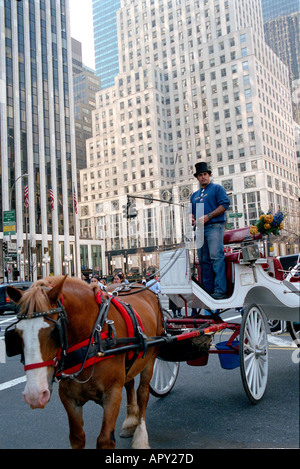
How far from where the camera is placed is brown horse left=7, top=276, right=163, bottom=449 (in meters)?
2.71

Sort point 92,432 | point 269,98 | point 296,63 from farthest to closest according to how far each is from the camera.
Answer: point 296,63
point 269,98
point 92,432

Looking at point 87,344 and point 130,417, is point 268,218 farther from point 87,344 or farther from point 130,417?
point 87,344

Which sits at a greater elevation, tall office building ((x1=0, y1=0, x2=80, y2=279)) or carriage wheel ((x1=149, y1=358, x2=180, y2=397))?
tall office building ((x1=0, y1=0, x2=80, y2=279))

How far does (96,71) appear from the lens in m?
148

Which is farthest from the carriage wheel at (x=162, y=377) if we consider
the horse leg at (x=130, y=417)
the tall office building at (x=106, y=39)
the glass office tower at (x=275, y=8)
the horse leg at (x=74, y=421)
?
the glass office tower at (x=275, y=8)

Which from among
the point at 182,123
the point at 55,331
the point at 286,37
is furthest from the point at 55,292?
the point at 286,37

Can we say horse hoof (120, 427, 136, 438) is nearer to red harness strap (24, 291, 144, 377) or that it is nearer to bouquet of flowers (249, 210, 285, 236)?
red harness strap (24, 291, 144, 377)

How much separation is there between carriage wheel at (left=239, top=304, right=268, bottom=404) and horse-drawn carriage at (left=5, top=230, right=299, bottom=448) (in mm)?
12

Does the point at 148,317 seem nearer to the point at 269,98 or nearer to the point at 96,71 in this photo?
the point at 269,98

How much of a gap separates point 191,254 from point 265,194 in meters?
77.0

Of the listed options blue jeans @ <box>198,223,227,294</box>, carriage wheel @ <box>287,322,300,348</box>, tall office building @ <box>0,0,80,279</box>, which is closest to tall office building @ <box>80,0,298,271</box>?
tall office building @ <box>0,0,80,279</box>

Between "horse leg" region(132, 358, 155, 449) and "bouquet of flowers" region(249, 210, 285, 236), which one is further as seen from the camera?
"bouquet of flowers" region(249, 210, 285, 236)

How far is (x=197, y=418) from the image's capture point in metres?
4.41

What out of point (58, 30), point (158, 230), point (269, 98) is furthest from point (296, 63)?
point (58, 30)
